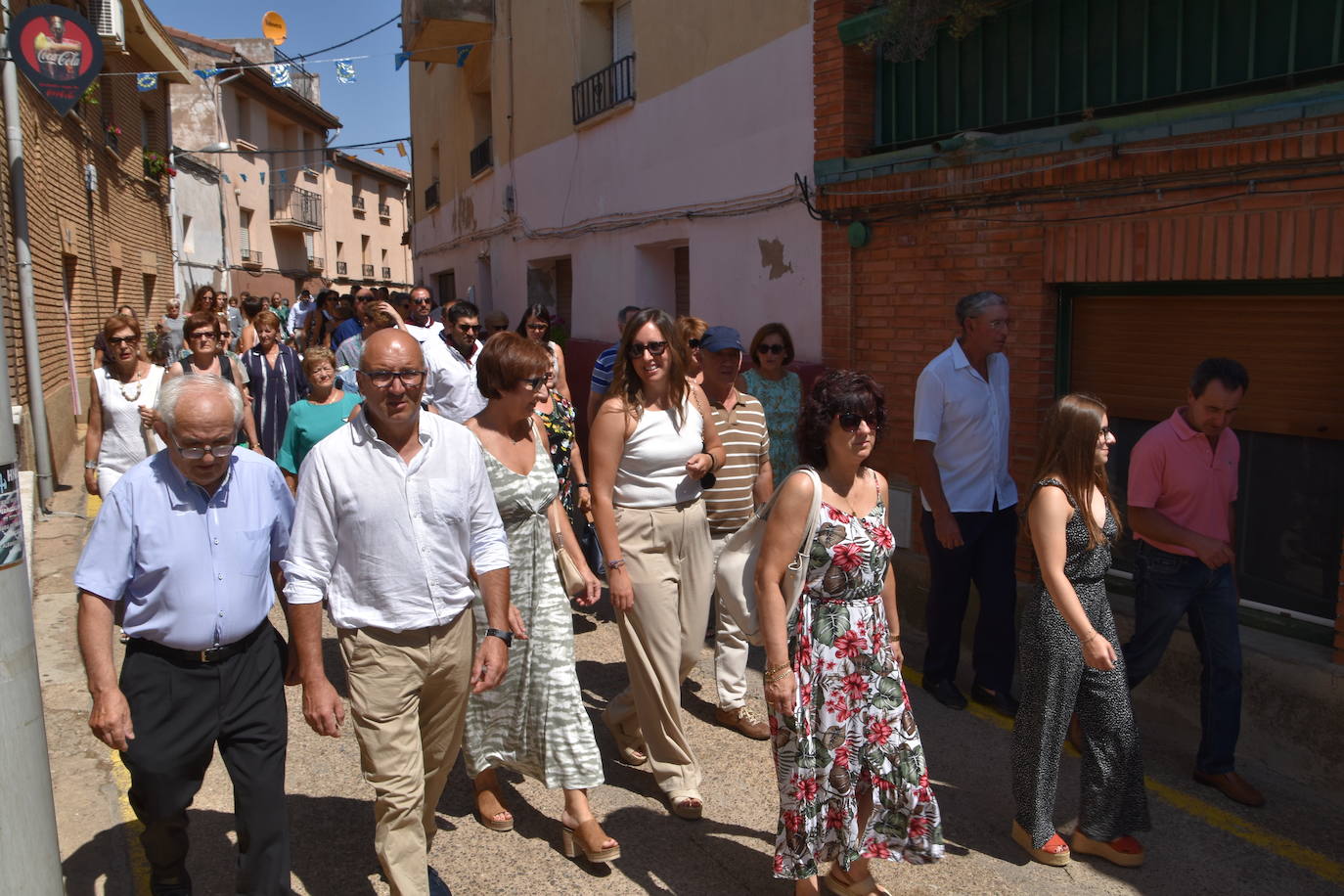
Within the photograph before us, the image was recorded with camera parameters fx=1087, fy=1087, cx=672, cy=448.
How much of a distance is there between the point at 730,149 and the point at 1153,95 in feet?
12.9

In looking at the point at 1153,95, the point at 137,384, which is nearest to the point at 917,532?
the point at 1153,95

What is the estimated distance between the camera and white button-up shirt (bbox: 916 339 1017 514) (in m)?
5.04

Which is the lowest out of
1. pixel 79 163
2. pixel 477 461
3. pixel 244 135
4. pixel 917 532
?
pixel 917 532

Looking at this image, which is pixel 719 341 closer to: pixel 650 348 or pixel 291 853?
pixel 650 348

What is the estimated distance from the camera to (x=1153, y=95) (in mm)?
5336

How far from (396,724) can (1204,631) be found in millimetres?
3012

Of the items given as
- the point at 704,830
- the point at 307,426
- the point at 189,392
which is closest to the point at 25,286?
the point at 307,426

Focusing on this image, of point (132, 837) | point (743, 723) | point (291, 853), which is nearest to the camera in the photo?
point (291, 853)

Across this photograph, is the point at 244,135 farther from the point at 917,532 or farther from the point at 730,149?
the point at 917,532

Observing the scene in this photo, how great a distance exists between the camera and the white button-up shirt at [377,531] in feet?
9.90

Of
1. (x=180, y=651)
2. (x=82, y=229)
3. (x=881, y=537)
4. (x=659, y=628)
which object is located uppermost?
(x=82, y=229)

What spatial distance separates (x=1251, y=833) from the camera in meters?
3.92

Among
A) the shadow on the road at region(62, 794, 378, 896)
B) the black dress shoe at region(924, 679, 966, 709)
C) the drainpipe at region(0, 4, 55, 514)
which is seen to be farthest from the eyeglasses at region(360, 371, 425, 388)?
the drainpipe at region(0, 4, 55, 514)

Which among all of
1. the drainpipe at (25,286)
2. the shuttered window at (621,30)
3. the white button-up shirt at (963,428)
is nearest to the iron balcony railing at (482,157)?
the shuttered window at (621,30)
